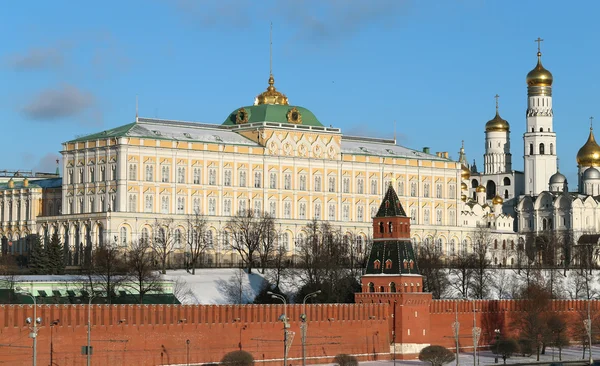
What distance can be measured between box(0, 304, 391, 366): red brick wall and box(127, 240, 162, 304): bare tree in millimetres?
10473

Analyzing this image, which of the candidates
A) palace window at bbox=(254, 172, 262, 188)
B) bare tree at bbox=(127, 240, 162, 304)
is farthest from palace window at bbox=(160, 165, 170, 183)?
bare tree at bbox=(127, 240, 162, 304)

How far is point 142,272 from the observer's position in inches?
4227

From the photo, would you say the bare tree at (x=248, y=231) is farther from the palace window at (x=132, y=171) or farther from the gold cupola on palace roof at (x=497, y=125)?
the gold cupola on palace roof at (x=497, y=125)

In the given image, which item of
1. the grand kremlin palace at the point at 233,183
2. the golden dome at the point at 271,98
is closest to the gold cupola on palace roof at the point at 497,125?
the grand kremlin palace at the point at 233,183

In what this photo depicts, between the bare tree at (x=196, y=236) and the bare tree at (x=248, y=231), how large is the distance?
87.1 inches

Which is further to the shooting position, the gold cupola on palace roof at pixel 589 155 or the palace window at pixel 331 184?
the gold cupola on palace roof at pixel 589 155

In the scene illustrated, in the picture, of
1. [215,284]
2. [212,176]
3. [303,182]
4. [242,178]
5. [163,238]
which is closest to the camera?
[215,284]

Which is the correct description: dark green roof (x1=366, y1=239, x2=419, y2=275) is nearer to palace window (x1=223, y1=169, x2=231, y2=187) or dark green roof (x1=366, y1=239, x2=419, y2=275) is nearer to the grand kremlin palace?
the grand kremlin palace

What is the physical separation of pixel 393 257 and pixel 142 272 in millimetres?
17026

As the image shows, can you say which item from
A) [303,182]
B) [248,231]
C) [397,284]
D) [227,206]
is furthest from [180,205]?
[397,284]

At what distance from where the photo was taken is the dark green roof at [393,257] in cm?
10069

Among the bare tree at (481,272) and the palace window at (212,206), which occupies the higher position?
the palace window at (212,206)

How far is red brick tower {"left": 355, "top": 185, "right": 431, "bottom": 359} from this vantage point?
100 meters

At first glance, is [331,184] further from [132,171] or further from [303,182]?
[132,171]
